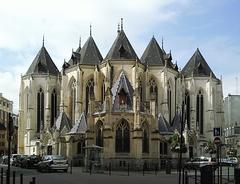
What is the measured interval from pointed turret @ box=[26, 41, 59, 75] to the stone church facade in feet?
0.57

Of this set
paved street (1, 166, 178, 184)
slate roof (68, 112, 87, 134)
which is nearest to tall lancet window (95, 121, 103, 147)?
slate roof (68, 112, 87, 134)

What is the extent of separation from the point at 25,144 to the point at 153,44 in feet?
90.1

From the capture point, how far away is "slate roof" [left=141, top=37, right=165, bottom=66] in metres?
81.4

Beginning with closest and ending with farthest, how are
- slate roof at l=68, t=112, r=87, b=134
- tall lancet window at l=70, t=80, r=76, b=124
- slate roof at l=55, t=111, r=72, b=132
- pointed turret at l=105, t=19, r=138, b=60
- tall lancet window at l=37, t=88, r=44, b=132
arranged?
slate roof at l=68, t=112, r=87, b=134
slate roof at l=55, t=111, r=72, b=132
pointed turret at l=105, t=19, r=138, b=60
tall lancet window at l=70, t=80, r=76, b=124
tall lancet window at l=37, t=88, r=44, b=132

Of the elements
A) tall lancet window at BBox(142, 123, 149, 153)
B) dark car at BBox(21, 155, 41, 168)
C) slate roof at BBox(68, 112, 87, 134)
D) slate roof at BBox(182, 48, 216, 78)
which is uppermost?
slate roof at BBox(182, 48, 216, 78)

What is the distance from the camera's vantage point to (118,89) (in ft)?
195

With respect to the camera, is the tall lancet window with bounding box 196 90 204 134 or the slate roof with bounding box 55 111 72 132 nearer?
the slate roof with bounding box 55 111 72 132

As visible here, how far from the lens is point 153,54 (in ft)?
273

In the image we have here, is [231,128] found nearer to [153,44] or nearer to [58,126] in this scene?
[153,44]

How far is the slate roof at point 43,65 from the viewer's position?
88.8 m

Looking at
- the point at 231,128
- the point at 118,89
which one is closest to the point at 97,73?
the point at 118,89

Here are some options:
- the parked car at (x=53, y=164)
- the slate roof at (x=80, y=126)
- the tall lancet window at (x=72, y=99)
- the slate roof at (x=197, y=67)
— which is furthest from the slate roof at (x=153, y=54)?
the parked car at (x=53, y=164)

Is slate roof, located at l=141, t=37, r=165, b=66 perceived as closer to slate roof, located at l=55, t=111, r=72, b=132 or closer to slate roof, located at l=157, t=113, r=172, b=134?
slate roof, located at l=157, t=113, r=172, b=134

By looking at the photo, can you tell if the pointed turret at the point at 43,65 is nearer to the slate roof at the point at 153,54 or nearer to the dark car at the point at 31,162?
the slate roof at the point at 153,54
